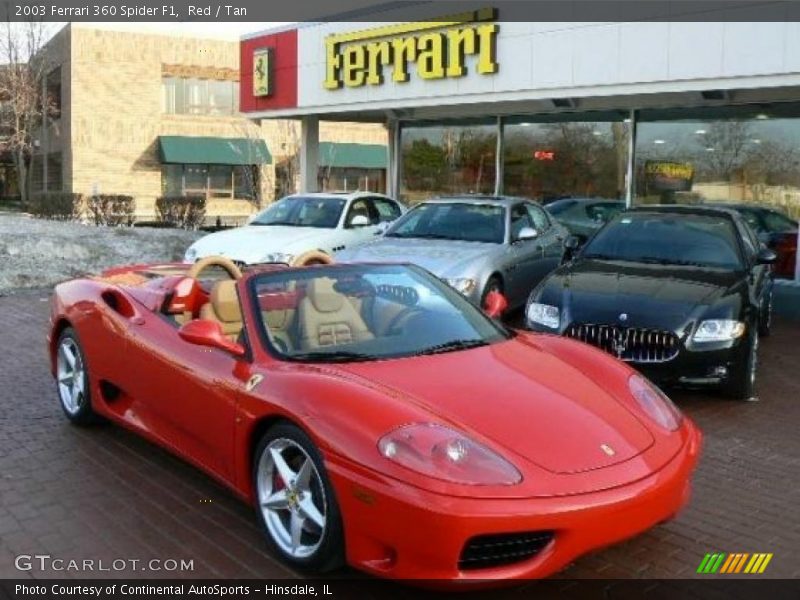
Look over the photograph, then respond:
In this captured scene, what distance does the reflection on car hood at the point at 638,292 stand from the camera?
254 inches

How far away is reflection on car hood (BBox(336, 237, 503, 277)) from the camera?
30.0 ft

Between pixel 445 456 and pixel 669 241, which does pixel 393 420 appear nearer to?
pixel 445 456

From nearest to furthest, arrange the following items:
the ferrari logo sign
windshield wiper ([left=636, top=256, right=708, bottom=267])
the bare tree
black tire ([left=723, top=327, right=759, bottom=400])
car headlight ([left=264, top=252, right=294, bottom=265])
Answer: black tire ([left=723, top=327, right=759, bottom=400]) → windshield wiper ([left=636, top=256, right=708, bottom=267]) → car headlight ([left=264, top=252, right=294, bottom=265]) → the ferrari logo sign → the bare tree

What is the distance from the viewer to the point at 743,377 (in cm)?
651

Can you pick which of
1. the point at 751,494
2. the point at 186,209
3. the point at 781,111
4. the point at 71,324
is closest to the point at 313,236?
the point at 71,324

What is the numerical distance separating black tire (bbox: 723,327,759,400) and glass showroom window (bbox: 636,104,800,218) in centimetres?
689

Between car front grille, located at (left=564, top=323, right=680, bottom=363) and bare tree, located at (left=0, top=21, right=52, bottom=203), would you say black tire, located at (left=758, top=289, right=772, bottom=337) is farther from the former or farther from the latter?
bare tree, located at (left=0, top=21, right=52, bottom=203)

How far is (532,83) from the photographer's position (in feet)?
44.0

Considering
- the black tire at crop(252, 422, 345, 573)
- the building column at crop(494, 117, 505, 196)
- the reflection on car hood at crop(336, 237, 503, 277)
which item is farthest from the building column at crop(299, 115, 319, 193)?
the black tire at crop(252, 422, 345, 573)

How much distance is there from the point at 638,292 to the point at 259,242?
605 cm

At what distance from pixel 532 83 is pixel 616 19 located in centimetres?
167

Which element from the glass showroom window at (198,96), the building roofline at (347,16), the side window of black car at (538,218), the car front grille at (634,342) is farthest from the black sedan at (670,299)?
the glass showroom window at (198,96)

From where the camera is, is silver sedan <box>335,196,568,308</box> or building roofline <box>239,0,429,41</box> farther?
building roofline <box>239,0,429,41</box>

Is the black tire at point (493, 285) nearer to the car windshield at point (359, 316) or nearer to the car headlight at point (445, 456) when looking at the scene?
the car windshield at point (359, 316)
